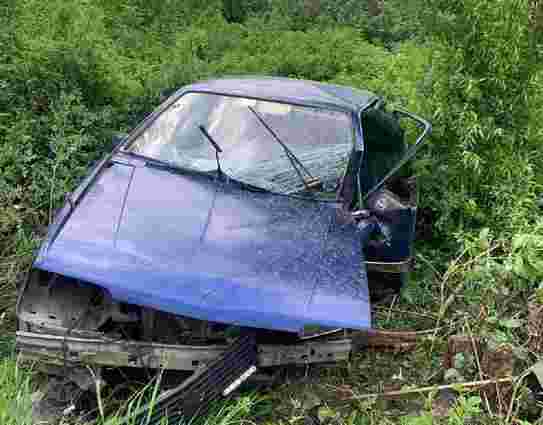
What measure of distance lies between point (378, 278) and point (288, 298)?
1.46 metres

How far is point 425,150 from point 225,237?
7.01 feet

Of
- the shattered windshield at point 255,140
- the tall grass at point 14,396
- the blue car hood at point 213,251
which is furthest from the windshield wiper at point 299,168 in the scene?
the tall grass at point 14,396

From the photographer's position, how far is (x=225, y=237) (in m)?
3.13

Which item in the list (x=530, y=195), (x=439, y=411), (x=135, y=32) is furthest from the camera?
(x=135, y=32)

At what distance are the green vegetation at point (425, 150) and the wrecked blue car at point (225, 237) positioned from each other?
35 cm

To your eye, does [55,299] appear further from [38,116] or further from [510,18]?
[510,18]

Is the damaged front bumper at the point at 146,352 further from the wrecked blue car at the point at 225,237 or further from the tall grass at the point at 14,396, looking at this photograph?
the tall grass at the point at 14,396

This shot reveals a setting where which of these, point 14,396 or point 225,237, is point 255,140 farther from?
point 14,396

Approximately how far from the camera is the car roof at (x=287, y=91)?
3.93m

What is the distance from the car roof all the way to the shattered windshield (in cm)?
6

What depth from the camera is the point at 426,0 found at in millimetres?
4551

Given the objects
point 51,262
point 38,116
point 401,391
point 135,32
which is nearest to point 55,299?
point 51,262

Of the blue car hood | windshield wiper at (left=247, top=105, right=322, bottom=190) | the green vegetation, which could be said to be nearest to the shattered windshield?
windshield wiper at (left=247, top=105, right=322, bottom=190)

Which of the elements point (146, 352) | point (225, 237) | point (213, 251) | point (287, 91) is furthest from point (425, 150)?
point (146, 352)
